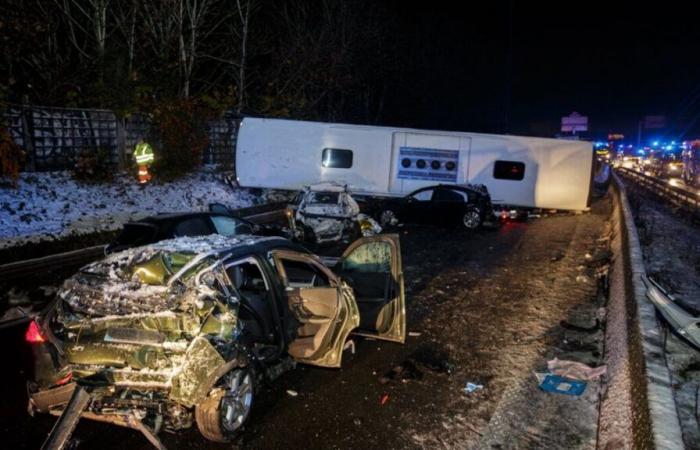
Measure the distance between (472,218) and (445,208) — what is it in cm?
92

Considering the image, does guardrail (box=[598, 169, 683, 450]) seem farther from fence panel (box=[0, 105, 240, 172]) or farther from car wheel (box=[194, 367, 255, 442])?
fence panel (box=[0, 105, 240, 172])

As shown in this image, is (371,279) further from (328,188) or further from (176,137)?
(176,137)

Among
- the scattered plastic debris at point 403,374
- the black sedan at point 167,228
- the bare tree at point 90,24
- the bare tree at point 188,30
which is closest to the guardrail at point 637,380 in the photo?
the scattered plastic debris at point 403,374

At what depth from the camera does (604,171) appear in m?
32.9

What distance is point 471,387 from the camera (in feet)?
18.0

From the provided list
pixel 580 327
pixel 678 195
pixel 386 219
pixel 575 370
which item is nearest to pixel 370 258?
pixel 575 370

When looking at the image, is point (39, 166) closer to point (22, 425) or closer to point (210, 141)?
point (210, 141)

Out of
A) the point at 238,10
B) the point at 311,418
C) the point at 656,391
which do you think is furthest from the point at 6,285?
the point at 238,10

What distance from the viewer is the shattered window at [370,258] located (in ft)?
20.6

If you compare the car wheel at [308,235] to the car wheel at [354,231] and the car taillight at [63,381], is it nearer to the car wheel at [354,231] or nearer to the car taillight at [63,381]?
the car wheel at [354,231]

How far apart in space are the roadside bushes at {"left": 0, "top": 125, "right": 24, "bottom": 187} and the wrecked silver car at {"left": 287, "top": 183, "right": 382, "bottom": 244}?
7.34 metres

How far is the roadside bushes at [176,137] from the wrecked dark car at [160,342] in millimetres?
15269

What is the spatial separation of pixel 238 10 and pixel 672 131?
99447mm

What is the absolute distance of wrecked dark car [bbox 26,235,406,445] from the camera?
3.84m
